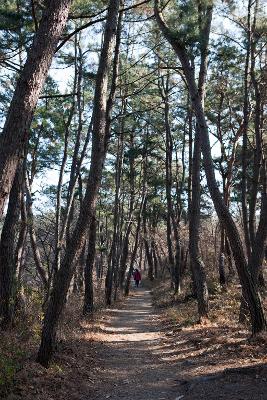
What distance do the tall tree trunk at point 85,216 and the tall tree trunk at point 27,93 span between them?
2157mm

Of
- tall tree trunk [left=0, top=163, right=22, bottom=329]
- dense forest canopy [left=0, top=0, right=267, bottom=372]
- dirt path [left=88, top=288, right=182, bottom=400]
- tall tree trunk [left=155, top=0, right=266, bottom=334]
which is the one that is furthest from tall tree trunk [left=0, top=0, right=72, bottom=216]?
tall tree trunk [left=155, top=0, right=266, bottom=334]

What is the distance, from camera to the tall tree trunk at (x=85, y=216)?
673 centimetres

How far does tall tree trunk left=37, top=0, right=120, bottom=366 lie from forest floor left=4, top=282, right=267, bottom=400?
20.1 inches

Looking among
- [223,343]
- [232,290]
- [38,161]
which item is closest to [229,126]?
[232,290]

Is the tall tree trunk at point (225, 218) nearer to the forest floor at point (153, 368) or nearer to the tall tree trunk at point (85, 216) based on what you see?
the forest floor at point (153, 368)

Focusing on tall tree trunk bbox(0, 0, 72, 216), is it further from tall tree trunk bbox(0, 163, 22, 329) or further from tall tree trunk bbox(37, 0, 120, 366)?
tall tree trunk bbox(0, 163, 22, 329)

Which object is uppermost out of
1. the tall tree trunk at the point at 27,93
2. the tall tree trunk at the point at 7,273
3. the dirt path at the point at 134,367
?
the tall tree trunk at the point at 27,93

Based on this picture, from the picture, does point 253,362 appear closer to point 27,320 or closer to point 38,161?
point 27,320

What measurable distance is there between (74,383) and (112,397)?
0.65 m

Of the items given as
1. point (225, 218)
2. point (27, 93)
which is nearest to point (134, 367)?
point (225, 218)

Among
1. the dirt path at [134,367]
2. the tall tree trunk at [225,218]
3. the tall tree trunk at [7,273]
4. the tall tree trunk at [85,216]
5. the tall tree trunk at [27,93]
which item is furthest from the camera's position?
the tall tree trunk at [7,273]

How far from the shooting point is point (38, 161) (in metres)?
20.4

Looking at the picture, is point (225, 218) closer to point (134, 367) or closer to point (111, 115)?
point (134, 367)

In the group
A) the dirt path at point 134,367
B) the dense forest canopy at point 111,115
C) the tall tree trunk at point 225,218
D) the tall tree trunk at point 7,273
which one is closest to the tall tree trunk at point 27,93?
the dense forest canopy at point 111,115
